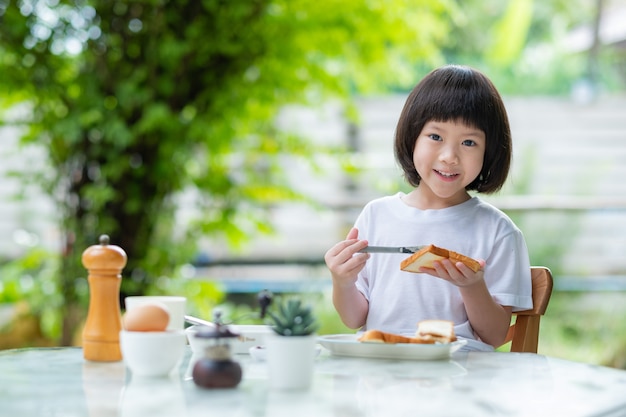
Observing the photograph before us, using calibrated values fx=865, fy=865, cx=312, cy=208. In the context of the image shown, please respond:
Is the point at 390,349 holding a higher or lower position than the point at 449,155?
lower

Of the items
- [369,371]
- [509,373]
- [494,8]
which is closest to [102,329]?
[369,371]

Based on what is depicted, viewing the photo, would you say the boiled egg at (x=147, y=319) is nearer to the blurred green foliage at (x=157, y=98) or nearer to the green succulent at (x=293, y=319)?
the green succulent at (x=293, y=319)

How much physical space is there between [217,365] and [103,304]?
1.05 ft

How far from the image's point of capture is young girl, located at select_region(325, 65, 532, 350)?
5.49 ft

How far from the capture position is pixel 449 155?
1.67 metres

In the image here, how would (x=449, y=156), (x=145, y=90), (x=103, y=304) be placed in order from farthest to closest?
(x=145, y=90) → (x=449, y=156) → (x=103, y=304)

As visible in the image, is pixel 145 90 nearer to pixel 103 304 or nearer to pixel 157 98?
pixel 157 98

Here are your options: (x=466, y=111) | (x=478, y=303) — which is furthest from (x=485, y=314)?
(x=466, y=111)

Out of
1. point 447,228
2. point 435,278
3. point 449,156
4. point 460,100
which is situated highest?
point 460,100

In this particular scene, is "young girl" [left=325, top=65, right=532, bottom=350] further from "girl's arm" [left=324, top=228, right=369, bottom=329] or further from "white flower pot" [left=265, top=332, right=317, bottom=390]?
"white flower pot" [left=265, top=332, right=317, bottom=390]

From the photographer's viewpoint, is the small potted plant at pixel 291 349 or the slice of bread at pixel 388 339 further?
the slice of bread at pixel 388 339

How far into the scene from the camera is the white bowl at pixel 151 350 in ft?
3.90

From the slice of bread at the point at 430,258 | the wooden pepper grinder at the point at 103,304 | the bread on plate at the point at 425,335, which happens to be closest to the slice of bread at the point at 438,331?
the bread on plate at the point at 425,335

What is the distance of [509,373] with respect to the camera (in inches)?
50.8
